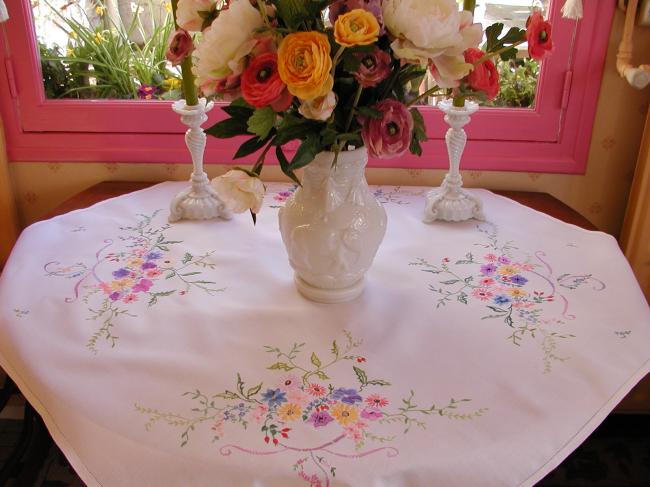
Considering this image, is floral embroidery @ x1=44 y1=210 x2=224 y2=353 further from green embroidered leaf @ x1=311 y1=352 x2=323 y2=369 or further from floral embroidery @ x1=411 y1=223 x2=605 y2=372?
floral embroidery @ x1=411 y1=223 x2=605 y2=372

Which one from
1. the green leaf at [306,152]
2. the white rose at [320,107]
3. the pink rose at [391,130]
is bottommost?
the green leaf at [306,152]

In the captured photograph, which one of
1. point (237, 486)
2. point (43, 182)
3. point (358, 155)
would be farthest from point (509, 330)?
point (43, 182)

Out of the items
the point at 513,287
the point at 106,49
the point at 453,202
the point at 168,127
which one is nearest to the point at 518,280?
the point at 513,287

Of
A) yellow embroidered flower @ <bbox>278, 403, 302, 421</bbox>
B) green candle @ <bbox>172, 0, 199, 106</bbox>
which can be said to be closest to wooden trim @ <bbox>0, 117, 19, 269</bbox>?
green candle @ <bbox>172, 0, 199, 106</bbox>

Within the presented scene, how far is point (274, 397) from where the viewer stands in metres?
0.84

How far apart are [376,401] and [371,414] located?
0.03 m

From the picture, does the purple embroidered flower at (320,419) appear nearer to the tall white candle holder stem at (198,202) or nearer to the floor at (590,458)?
the tall white candle holder stem at (198,202)

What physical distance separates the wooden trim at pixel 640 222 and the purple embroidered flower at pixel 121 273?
3.84 ft

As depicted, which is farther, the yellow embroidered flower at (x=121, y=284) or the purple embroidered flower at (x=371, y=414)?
the yellow embroidered flower at (x=121, y=284)

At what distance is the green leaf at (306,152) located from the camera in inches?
32.4

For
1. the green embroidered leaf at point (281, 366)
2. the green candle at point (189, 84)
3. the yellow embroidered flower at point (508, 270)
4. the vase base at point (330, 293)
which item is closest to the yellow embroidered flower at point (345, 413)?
the green embroidered leaf at point (281, 366)

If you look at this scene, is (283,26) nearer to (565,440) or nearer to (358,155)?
(358,155)

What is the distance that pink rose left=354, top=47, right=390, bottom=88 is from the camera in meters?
0.80

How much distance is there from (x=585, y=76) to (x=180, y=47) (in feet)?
3.20
